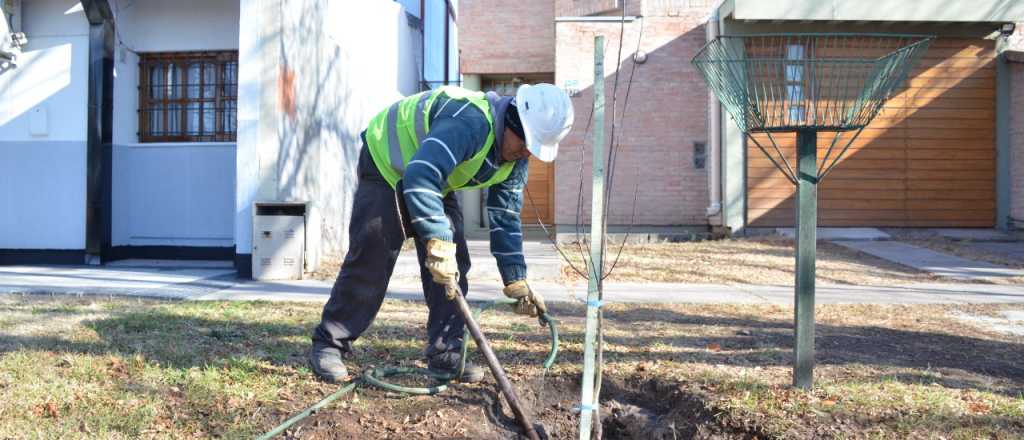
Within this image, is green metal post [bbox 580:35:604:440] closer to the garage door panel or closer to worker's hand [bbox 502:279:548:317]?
worker's hand [bbox 502:279:548:317]

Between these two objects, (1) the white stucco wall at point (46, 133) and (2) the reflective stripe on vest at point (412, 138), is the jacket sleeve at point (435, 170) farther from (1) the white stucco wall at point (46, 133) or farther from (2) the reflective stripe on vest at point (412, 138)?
(1) the white stucco wall at point (46, 133)

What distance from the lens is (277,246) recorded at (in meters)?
8.12

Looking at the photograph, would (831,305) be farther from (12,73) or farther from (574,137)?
(12,73)

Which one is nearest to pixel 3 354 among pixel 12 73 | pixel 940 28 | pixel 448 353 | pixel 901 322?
pixel 448 353

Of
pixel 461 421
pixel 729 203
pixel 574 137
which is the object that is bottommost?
pixel 461 421

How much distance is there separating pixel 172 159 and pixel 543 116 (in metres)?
7.85

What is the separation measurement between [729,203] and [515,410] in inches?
423

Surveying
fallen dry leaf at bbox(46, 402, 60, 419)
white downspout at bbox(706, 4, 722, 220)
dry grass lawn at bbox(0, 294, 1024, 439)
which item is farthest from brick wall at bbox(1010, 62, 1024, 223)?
fallen dry leaf at bbox(46, 402, 60, 419)

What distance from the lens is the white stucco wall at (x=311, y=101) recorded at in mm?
8297

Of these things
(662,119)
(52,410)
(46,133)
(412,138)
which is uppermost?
(662,119)

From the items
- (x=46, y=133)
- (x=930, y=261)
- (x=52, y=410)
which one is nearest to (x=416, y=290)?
(x=52, y=410)

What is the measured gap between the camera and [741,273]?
30.1 feet

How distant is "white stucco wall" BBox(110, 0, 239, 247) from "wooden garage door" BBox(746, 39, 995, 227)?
8633 millimetres

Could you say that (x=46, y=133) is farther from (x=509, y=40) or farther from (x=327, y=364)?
(x=509, y=40)
